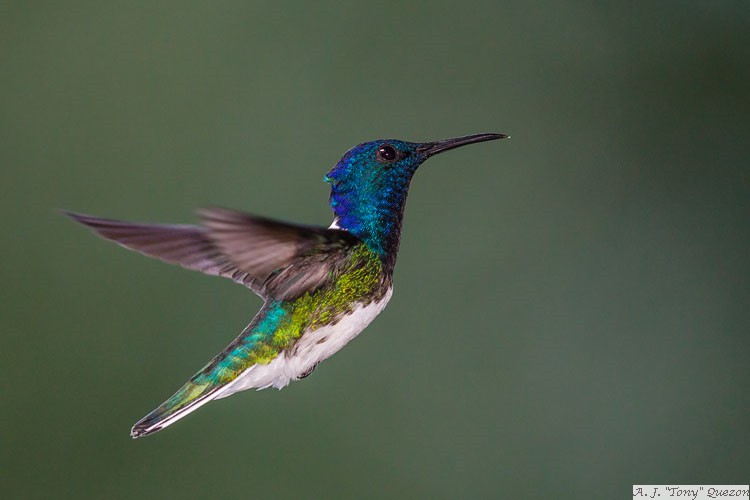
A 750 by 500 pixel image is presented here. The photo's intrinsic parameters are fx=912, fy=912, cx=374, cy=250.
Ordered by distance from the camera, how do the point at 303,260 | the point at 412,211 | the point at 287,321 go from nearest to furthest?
1. the point at 303,260
2. the point at 287,321
3. the point at 412,211

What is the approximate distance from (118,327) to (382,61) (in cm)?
104

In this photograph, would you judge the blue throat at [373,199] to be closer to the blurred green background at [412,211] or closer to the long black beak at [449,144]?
the long black beak at [449,144]

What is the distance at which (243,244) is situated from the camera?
0.80 metres

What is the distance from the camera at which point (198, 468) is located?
87.7 inches

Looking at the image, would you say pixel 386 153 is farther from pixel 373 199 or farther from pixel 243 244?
pixel 243 244

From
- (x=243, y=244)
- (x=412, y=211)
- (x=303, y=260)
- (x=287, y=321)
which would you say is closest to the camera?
(x=243, y=244)

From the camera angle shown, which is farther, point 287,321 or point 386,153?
point 287,321

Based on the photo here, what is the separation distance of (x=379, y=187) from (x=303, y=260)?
0.36ft

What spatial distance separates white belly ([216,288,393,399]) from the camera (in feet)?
3.00

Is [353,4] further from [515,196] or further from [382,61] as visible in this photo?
[515,196]

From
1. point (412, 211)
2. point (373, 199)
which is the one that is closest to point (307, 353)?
point (373, 199)

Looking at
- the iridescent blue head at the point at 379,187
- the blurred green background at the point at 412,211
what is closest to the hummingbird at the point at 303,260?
the iridescent blue head at the point at 379,187

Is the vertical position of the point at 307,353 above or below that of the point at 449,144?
below

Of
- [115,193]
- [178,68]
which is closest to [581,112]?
[178,68]
